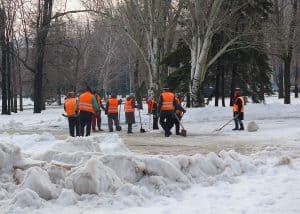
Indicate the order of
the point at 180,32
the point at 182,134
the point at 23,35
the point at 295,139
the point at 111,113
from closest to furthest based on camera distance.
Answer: the point at 295,139
the point at 182,134
the point at 111,113
the point at 180,32
the point at 23,35

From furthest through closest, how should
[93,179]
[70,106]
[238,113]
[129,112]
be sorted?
[129,112], [238,113], [70,106], [93,179]

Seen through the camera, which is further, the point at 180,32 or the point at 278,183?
the point at 180,32

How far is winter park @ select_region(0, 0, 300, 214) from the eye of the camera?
7.88m

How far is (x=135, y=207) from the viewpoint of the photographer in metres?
7.55

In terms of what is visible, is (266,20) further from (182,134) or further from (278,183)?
(278,183)

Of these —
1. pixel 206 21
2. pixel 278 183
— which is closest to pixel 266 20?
pixel 206 21

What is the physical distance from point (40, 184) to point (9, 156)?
1.75 metres

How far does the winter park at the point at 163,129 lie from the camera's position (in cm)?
788

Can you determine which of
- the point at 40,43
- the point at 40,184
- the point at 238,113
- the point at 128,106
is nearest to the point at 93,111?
the point at 128,106

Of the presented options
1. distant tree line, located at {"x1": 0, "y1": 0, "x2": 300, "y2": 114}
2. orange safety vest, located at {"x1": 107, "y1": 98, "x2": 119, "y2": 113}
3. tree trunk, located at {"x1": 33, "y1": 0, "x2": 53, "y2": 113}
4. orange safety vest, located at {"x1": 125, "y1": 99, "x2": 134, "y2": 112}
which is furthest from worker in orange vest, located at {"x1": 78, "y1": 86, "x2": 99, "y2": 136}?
tree trunk, located at {"x1": 33, "y1": 0, "x2": 53, "y2": 113}

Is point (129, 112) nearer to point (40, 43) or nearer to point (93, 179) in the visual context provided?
point (93, 179)

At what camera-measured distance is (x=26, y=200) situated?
7234 millimetres

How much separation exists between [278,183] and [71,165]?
11.2 ft

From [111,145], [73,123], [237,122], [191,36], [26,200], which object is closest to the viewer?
[26,200]
